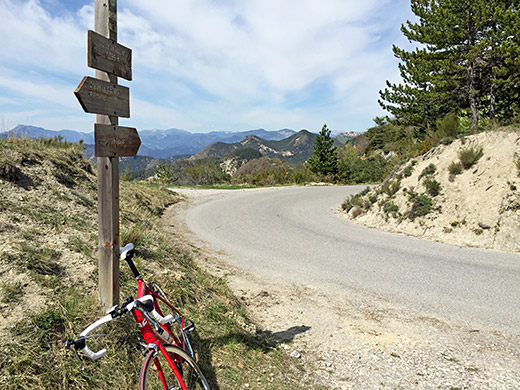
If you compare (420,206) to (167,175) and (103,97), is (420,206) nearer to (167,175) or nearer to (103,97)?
(103,97)

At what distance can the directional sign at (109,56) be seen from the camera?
301 centimetres

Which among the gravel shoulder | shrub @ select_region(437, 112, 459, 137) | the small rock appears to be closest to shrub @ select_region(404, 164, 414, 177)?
shrub @ select_region(437, 112, 459, 137)

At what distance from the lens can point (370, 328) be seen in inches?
184

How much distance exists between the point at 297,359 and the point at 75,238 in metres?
3.69

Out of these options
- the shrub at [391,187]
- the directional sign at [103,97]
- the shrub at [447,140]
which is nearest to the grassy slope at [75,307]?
the directional sign at [103,97]

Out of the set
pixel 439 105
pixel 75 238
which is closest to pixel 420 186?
pixel 439 105

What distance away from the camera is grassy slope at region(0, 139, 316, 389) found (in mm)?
2779

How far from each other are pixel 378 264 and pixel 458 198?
4.75 m

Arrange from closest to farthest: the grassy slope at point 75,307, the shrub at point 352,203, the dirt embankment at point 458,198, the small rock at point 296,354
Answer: the grassy slope at point 75,307
the small rock at point 296,354
the dirt embankment at point 458,198
the shrub at point 352,203

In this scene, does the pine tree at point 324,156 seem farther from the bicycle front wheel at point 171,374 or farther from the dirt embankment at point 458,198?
the bicycle front wheel at point 171,374

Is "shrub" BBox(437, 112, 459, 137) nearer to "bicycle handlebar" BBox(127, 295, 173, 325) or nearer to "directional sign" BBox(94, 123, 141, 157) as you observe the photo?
"directional sign" BBox(94, 123, 141, 157)

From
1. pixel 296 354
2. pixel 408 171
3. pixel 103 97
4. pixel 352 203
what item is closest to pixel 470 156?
pixel 408 171

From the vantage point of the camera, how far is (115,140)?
3271 millimetres

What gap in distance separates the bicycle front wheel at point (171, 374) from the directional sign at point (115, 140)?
1.86 meters
